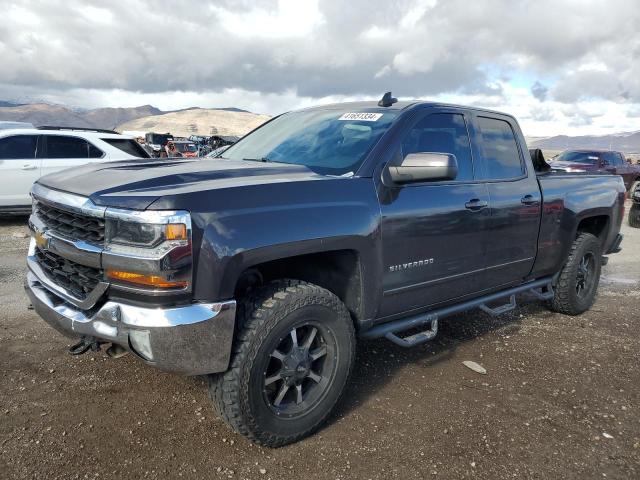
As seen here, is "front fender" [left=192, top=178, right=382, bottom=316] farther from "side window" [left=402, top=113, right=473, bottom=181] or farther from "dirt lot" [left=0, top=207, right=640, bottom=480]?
"dirt lot" [left=0, top=207, right=640, bottom=480]

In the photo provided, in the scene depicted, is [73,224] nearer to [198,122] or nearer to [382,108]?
[382,108]

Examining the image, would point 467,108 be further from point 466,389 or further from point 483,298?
point 466,389

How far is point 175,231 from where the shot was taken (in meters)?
2.23

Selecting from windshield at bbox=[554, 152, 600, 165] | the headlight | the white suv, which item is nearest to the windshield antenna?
→ the headlight

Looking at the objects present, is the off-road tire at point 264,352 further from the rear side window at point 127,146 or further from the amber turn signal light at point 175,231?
the rear side window at point 127,146

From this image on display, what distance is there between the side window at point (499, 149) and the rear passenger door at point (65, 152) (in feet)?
23.9

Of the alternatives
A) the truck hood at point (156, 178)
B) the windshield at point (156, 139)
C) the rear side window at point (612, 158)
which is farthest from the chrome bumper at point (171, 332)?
the windshield at point (156, 139)

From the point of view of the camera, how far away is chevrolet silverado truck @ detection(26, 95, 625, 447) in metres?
2.30

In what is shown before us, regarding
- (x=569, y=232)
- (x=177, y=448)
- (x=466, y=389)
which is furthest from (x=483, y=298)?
(x=177, y=448)

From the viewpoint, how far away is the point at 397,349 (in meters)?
4.13

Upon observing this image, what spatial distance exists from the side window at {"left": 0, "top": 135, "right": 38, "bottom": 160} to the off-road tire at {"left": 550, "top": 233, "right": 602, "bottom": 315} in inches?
332

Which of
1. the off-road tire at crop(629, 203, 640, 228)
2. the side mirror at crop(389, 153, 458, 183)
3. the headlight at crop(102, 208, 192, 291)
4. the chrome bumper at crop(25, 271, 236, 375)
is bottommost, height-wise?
the off-road tire at crop(629, 203, 640, 228)

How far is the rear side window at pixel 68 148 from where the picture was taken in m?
8.96

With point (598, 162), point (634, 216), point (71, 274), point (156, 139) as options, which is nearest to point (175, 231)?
point (71, 274)
